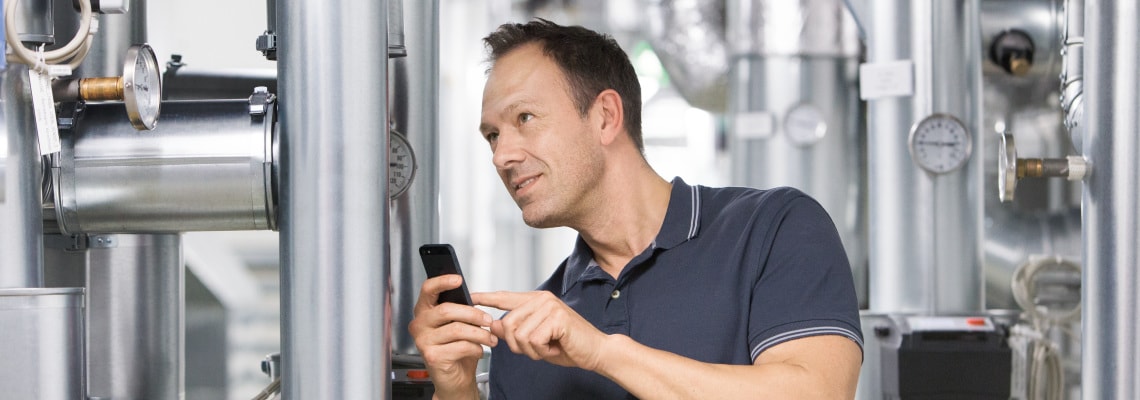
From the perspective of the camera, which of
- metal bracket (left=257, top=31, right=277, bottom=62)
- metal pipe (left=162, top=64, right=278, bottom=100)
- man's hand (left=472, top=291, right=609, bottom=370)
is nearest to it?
man's hand (left=472, top=291, right=609, bottom=370)

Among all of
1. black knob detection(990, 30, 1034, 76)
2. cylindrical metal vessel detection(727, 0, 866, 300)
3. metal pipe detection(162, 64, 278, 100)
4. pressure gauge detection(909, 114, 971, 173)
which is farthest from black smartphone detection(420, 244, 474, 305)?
black knob detection(990, 30, 1034, 76)

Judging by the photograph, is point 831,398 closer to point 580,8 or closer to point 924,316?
point 924,316

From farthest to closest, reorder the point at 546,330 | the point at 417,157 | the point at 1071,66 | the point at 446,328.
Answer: the point at 1071,66
the point at 417,157
the point at 446,328
the point at 546,330

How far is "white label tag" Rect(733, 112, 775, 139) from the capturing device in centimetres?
304

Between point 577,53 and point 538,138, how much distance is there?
0.13 m

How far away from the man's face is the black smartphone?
0.56 ft

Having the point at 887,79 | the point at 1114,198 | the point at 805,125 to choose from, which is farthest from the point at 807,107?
the point at 1114,198

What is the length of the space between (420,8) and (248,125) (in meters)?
0.42

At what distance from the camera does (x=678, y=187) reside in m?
1.45

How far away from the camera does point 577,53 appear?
1401 mm

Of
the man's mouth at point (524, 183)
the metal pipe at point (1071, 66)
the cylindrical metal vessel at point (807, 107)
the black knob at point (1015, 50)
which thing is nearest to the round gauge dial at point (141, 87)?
the man's mouth at point (524, 183)

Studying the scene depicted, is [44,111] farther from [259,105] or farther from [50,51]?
[259,105]

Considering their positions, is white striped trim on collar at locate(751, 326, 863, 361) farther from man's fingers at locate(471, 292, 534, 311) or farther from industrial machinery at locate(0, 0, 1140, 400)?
industrial machinery at locate(0, 0, 1140, 400)

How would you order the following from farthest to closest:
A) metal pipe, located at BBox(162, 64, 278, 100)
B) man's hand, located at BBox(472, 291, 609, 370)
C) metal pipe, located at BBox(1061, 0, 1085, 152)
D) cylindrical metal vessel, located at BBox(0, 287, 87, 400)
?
metal pipe, located at BBox(1061, 0, 1085, 152), metal pipe, located at BBox(162, 64, 278, 100), man's hand, located at BBox(472, 291, 609, 370), cylindrical metal vessel, located at BBox(0, 287, 87, 400)
